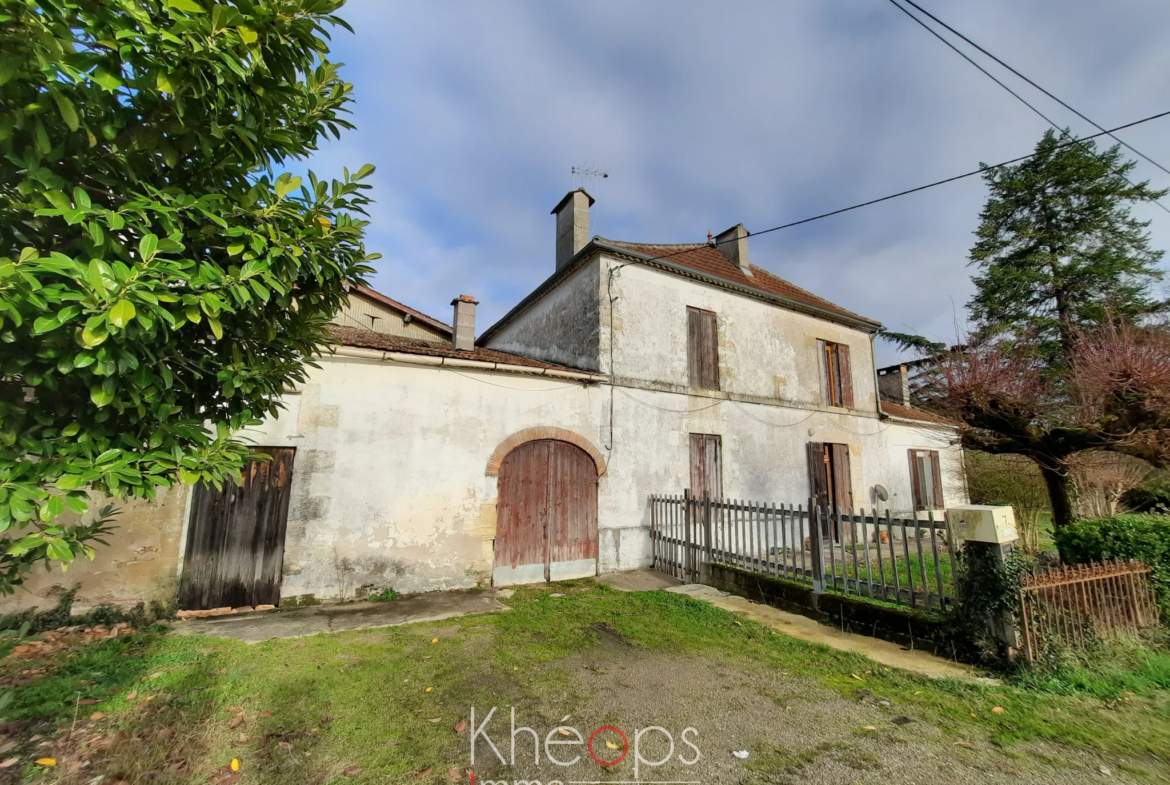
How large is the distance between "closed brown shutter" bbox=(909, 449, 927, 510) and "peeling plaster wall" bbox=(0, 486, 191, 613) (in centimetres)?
1782

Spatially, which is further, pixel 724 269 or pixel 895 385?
pixel 895 385

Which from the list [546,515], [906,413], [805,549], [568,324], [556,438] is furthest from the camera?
[906,413]

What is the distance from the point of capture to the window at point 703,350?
11.1 meters

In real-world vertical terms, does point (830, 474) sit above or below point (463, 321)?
below

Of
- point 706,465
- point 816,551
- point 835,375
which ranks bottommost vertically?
point 816,551

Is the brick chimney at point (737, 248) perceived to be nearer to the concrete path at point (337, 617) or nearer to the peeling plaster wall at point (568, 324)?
the peeling plaster wall at point (568, 324)

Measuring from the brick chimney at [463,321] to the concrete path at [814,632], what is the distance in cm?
548

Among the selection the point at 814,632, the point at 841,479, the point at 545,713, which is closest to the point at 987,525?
the point at 814,632

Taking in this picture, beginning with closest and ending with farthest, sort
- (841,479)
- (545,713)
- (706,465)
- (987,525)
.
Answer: (545,713), (987,525), (706,465), (841,479)

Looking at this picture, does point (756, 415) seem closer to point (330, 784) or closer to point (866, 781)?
point (866, 781)

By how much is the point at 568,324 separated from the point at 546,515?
4.53 meters

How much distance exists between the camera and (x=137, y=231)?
219cm

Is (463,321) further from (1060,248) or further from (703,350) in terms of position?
(1060,248)

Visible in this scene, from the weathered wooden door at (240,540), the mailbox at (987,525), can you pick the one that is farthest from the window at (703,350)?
the weathered wooden door at (240,540)
